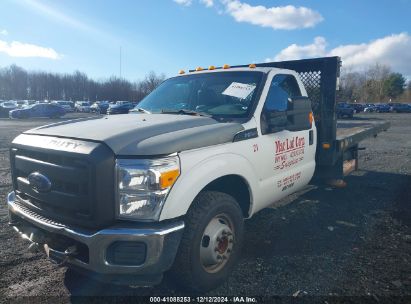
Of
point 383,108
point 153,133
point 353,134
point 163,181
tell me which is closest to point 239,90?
point 153,133

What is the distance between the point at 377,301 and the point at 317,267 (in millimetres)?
682

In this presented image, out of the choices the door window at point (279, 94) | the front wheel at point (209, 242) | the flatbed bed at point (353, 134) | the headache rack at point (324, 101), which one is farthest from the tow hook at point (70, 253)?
the flatbed bed at point (353, 134)

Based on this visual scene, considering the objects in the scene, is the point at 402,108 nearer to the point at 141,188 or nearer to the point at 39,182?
the point at 141,188

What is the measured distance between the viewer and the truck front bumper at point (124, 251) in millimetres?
2441

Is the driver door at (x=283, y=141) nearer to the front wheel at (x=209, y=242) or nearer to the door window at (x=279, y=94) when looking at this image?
the door window at (x=279, y=94)

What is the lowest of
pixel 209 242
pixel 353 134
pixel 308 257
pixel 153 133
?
pixel 308 257

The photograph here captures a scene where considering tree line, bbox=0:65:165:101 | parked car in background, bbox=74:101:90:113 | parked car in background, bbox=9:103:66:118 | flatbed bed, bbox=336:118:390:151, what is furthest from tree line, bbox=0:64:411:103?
flatbed bed, bbox=336:118:390:151

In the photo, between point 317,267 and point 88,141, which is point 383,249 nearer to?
point 317,267

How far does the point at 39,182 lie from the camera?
2.73 meters

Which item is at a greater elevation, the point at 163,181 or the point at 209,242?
the point at 163,181

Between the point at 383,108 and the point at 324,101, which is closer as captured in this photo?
the point at 324,101

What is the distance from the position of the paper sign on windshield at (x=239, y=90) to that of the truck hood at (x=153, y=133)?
1.81 feet

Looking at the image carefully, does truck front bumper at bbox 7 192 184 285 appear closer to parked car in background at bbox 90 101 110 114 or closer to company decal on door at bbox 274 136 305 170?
company decal on door at bbox 274 136 305 170

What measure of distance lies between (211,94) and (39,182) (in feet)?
7.03
